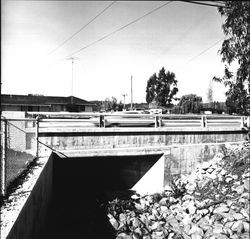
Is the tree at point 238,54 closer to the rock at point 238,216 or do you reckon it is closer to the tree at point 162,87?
the rock at point 238,216

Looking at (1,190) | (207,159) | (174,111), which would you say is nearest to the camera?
(1,190)

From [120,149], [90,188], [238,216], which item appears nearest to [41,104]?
[90,188]

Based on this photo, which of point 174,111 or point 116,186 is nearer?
point 116,186

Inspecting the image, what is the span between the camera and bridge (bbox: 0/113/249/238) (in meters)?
11.8

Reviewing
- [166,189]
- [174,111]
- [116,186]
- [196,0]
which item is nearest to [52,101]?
[174,111]

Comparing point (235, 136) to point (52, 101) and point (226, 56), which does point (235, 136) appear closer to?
point (226, 56)

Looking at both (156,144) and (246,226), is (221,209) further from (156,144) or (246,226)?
(156,144)

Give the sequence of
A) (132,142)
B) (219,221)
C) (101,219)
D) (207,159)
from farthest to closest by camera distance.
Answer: (207,159) → (132,142) → (101,219) → (219,221)

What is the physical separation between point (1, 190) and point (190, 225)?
257 inches

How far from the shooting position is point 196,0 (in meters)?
5.36

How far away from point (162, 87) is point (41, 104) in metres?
35.3

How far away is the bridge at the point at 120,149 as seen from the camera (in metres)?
11.8

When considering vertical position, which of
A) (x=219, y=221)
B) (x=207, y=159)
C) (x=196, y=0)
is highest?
(x=196, y=0)

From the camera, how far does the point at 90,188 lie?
15227mm
